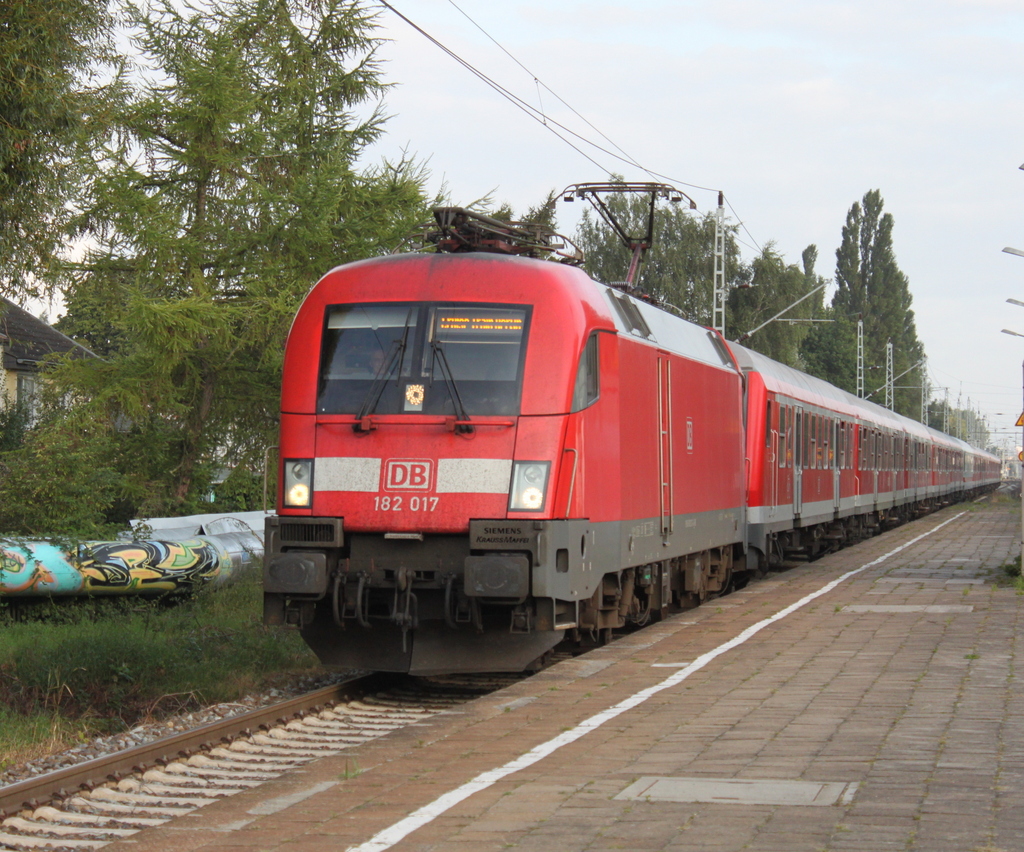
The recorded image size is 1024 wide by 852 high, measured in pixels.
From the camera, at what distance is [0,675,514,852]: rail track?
21.3 feet

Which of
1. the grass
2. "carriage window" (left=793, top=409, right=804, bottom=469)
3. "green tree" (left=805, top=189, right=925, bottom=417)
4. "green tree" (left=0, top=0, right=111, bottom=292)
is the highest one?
"green tree" (left=805, top=189, right=925, bottom=417)

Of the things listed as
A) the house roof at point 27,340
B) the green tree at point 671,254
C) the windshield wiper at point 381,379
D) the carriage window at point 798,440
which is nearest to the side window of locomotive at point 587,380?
the windshield wiper at point 381,379

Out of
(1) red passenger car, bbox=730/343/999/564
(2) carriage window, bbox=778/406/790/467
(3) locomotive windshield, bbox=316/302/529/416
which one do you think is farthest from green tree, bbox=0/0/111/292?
(2) carriage window, bbox=778/406/790/467

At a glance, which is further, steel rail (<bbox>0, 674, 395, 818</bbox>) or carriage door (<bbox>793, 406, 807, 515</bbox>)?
carriage door (<bbox>793, 406, 807, 515</bbox>)

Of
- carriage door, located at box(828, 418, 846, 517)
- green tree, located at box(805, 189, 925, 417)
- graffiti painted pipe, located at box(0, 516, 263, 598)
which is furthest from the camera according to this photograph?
green tree, located at box(805, 189, 925, 417)

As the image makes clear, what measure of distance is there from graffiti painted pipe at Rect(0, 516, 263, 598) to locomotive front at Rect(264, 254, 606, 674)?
749 cm

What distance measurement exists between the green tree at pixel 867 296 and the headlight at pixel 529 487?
275ft

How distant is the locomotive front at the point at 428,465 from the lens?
388 inches

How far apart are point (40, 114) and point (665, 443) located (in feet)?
22.0

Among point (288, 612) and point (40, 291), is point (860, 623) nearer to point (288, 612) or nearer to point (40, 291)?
point (288, 612)

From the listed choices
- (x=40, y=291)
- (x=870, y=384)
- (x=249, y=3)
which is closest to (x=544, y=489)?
(x=40, y=291)

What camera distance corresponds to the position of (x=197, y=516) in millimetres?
22703

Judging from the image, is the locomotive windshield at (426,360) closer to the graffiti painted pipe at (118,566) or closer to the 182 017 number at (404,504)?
the 182 017 number at (404,504)

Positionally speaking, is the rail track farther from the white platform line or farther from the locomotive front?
the white platform line
